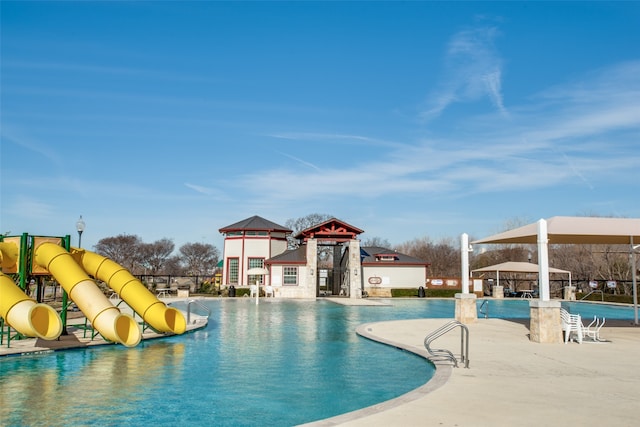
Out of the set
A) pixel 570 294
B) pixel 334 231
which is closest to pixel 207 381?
pixel 334 231

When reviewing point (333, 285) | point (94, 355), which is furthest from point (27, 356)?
point (333, 285)

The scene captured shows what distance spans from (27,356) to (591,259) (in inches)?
2066

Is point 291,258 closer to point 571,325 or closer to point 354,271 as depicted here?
point 354,271

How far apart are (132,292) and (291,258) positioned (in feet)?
92.1

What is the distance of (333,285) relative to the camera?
47625 millimetres

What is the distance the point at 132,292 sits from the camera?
15641 millimetres

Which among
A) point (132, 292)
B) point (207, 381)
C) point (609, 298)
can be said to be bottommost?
point (207, 381)

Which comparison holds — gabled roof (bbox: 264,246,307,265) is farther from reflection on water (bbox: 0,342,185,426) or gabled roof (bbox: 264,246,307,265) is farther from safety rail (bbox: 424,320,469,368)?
safety rail (bbox: 424,320,469,368)

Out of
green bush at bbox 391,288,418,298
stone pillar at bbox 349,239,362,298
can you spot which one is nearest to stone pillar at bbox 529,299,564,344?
stone pillar at bbox 349,239,362,298

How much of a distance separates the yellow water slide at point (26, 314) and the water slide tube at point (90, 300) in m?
0.78

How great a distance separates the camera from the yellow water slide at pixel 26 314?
1222 cm

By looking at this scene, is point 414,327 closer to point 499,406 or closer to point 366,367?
point 366,367

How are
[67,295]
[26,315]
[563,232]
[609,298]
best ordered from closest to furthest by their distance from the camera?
1. [26,315]
2. [67,295]
3. [563,232]
4. [609,298]

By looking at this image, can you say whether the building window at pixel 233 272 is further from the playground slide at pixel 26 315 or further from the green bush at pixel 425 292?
the playground slide at pixel 26 315
